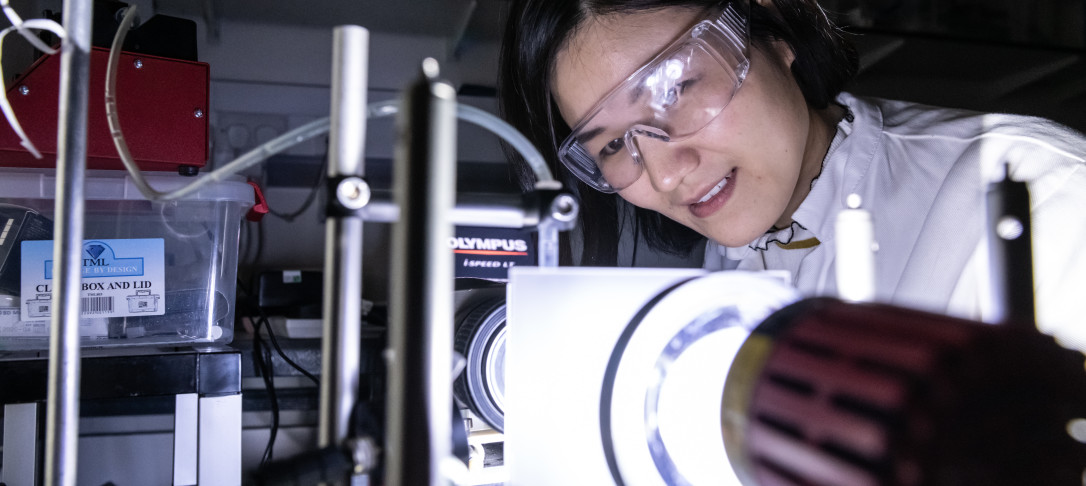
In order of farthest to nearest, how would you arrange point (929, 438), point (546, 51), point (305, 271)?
1. point (305, 271)
2. point (546, 51)
3. point (929, 438)

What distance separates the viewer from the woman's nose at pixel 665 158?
792mm

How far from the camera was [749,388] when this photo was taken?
1.18 ft

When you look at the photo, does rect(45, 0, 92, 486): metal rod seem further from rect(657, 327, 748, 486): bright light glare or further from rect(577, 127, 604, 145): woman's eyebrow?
rect(577, 127, 604, 145): woman's eyebrow

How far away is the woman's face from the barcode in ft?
2.15

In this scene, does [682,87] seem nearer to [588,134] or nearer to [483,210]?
[588,134]

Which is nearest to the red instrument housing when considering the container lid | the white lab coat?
the container lid

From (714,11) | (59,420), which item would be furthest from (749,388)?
(714,11)

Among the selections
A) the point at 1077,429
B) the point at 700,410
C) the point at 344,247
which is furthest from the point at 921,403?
the point at 344,247

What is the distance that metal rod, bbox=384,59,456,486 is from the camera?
290 mm

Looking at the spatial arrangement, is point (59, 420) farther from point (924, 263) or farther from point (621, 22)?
point (924, 263)

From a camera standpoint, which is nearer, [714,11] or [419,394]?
[419,394]

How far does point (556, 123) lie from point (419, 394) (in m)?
0.79

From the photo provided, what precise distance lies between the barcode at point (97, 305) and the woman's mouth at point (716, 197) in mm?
768

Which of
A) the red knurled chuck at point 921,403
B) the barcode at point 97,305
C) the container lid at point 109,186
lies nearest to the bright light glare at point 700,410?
the red knurled chuck at point 921,403
